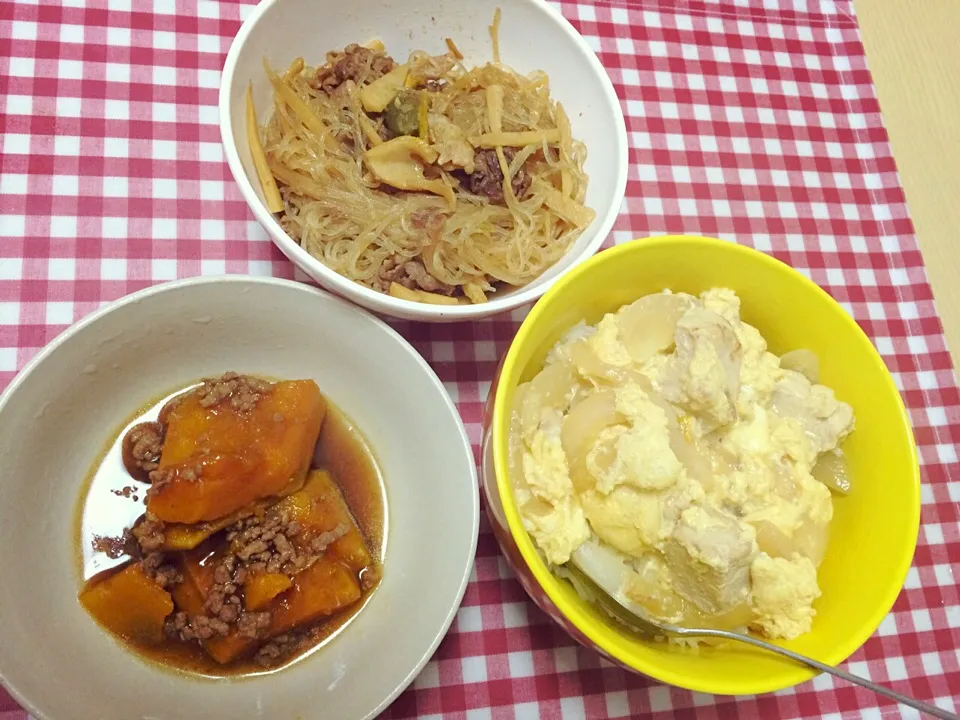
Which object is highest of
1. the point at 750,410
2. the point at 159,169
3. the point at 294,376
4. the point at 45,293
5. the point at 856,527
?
the point at 159,169

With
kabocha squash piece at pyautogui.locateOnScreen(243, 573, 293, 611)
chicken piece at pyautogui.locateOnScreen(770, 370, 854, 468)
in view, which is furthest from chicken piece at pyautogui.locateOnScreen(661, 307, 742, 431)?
kabocha squash piece at pyautogui.locateOnScreen(243, 573, 293, 611)

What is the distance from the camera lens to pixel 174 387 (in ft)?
4.69

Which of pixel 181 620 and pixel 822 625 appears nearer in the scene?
pixel 822 625

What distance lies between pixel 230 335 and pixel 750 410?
37.8 inches

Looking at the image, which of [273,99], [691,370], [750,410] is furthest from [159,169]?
[750,410]

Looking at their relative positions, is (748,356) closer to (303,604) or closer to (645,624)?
(645,624)

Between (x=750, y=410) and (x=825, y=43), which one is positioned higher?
(x=825, y=43)

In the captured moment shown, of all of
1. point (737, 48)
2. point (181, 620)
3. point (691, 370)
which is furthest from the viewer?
point (737, 48)

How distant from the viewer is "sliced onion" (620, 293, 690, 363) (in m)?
1.28

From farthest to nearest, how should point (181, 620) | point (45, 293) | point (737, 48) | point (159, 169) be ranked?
point (737, 48) < point (159, 169) < point (45, 293) < point (181, 620)

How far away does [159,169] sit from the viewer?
1.53m

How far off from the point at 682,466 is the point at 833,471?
0.36 m

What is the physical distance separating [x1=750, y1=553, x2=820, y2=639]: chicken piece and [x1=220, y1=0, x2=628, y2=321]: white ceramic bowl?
1.88 feet

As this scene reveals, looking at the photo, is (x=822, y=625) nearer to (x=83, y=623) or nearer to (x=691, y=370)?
(x=691, y=370)
